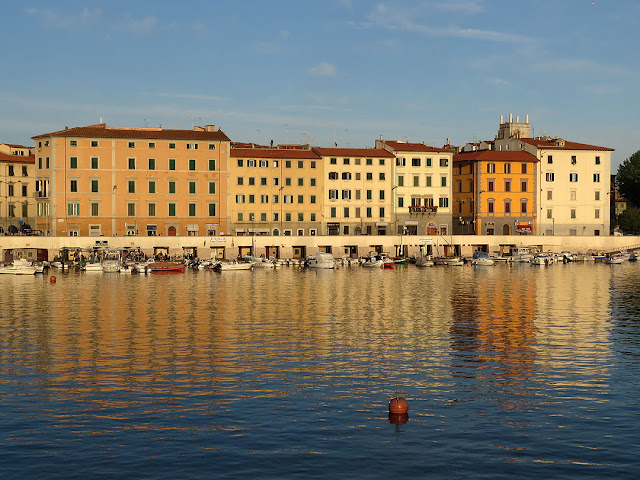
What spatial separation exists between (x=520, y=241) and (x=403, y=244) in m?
17.2

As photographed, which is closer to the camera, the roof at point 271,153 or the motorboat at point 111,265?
the motorboat at point 111,265

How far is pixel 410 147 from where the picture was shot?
119 m

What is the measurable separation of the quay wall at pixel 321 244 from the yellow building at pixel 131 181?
12.0 feet

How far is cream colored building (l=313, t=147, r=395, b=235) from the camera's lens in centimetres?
11275

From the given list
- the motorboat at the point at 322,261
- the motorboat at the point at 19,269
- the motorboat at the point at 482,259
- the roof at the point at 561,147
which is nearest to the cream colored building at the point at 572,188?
the roof at the point at 561,147

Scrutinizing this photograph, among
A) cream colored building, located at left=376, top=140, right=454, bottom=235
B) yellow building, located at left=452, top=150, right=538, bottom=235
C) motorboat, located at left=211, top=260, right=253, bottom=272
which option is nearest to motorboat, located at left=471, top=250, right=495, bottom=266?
cream colored building, located at left=376, top=140, right=454, bottom=235

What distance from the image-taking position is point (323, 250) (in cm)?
10906

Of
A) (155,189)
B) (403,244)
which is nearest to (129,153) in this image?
(155,189)

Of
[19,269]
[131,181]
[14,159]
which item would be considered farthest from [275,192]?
[14,159]

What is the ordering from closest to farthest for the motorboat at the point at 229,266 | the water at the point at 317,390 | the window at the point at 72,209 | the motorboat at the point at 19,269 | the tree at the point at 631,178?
the water at the point at 317,390 < the motorboat at the point at 19,269 < the motorboat at the point at 229,266 < the window at the point at 72,209 < the tree at the point at 631,178

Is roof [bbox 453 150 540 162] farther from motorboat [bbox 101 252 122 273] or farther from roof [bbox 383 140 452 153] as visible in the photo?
motorboat [bbox 101 252 122 273]

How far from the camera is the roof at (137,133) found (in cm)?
10064

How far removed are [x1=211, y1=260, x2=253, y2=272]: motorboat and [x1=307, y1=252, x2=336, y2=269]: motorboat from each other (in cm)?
790

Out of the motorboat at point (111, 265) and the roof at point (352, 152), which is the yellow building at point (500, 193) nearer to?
the roof at point (352, 152)
